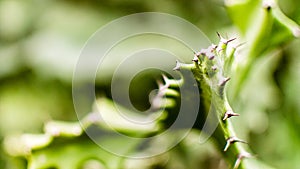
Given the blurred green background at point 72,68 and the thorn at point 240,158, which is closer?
the thorn at point 240,158

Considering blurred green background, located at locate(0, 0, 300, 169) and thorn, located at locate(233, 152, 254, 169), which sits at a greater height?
blurred green background, located at locate(0, 0, 300, 169)

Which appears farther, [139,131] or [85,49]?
[85,49]

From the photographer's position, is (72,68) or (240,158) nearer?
(240,158)

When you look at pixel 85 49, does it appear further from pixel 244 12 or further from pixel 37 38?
pixel 244 12

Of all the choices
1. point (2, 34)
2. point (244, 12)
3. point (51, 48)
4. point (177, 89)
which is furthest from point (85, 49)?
point (177, 89)

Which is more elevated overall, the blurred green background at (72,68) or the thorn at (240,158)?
the blurred green background at (72,68)

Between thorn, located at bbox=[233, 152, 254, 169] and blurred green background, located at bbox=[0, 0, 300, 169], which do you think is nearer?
thorn, located at bbox=[233, 152, 254, 169]

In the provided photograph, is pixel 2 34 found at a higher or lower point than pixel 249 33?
higher

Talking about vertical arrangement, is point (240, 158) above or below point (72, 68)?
below
